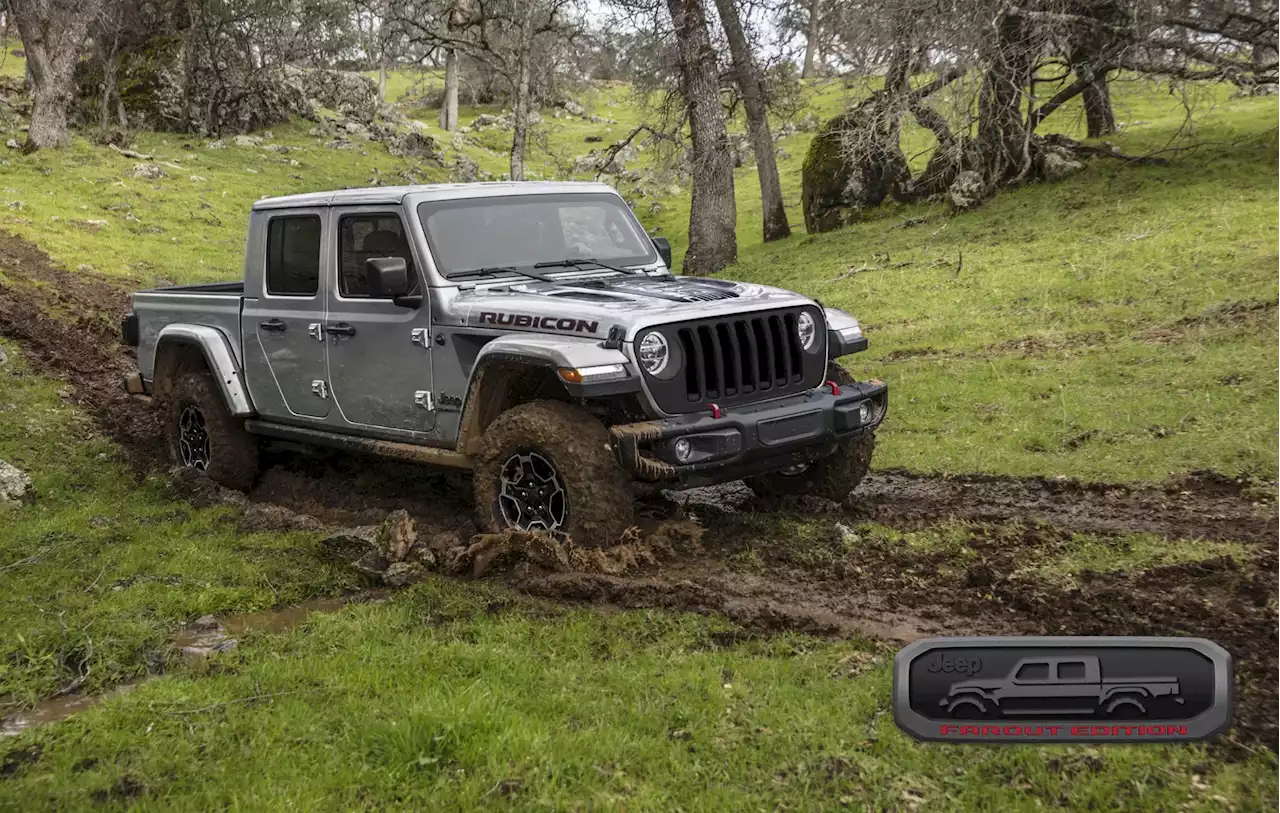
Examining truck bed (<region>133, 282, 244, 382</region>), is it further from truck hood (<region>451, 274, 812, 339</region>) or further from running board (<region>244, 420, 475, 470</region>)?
truck hood (<region>451, 274, 812, 339</region>)

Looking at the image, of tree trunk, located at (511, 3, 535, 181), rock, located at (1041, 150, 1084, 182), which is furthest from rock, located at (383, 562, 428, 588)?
tree trunk, located at (511, 3, 535, 181)

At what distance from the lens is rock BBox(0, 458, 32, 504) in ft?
25.6

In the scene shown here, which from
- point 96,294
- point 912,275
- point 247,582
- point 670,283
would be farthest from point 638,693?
point 96,294

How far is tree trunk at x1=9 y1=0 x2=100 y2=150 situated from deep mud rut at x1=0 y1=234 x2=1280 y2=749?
2244 cm

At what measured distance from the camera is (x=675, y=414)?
604 centimetres

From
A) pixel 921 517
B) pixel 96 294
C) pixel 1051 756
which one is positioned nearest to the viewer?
pixel 1051 756

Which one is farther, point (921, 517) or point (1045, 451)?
point (1045, 451)

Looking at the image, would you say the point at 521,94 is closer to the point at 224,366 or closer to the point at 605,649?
the point at 224,366

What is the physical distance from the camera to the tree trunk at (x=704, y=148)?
19859 mm

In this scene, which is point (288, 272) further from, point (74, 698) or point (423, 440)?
point (74, 698)

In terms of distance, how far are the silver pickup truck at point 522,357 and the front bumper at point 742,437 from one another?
0.01 metres

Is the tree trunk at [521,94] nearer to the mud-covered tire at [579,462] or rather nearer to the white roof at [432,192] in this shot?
the white roof at [432,192]

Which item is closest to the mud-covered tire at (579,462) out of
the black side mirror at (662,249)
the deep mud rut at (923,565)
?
the deep mud rut at (923,565)

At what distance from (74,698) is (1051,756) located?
3.70 m
